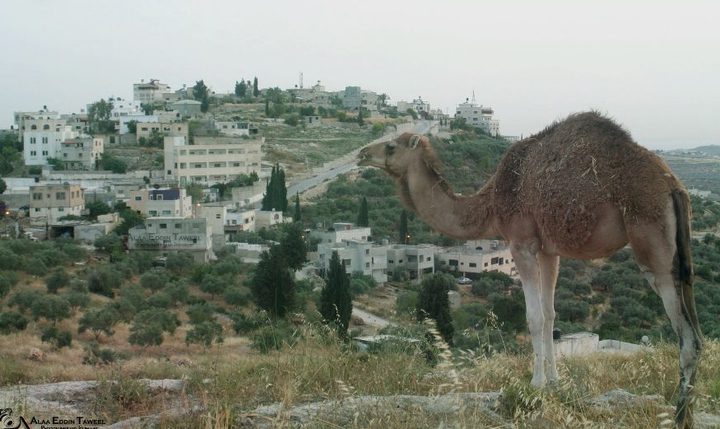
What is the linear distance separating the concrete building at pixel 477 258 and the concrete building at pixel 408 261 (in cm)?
180

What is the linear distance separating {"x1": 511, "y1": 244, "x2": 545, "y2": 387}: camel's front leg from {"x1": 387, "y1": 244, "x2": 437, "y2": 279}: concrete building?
112ft

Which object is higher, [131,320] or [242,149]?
[242,149]

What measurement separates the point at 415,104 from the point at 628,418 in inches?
5246

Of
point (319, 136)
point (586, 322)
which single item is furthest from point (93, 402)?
point (319, 136)

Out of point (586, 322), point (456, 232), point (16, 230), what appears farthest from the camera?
point (16, 230)

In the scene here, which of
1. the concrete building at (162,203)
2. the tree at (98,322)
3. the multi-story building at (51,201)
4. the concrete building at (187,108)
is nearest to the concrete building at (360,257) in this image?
the concrete building at (162,203)

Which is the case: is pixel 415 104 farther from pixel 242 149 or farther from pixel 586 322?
pixel 586 322

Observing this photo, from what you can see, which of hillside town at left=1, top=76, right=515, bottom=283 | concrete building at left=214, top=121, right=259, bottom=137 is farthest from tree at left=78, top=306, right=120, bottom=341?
concrete building at left=214, top=121, right=259, bottom=137

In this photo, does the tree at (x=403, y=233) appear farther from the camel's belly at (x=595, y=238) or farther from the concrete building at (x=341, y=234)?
the camel's belly at (x=595, y=238)

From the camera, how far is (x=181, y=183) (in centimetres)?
5862

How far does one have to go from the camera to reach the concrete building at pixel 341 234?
139 ft

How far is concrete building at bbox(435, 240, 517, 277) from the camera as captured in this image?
4097cm

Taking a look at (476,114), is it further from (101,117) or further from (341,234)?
(341,234)

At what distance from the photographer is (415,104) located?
136 meters
